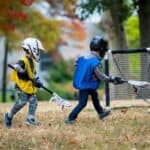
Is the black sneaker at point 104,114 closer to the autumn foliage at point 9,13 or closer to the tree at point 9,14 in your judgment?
the autumn foliage at point 9,13

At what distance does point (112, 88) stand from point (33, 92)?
152 inches

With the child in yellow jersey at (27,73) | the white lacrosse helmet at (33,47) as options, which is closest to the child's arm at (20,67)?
the child in yellow jersey at (27,73)

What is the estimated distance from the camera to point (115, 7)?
22.3m

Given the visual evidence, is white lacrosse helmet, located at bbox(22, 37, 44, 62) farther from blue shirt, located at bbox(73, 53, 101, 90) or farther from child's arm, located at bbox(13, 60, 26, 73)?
blue shirt, located at bbox(73, 53, 101, 90)

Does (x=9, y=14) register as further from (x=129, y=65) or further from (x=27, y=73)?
(x=27, y=73)

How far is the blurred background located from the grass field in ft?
5.19

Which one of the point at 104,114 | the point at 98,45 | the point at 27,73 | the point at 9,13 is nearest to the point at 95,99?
the point at 104,114

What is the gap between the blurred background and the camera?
74.0 ft

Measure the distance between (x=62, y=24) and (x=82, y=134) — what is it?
29.8 metres

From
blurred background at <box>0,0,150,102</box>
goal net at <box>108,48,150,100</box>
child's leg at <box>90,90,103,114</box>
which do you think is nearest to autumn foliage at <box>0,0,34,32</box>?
blurred background at <box>0,0,150,102</box>

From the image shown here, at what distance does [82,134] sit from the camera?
10883 millimetres

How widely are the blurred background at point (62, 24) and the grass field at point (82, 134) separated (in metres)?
1.58

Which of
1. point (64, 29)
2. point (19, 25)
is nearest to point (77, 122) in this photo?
point (19, 25)

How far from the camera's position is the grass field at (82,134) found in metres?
9.94
